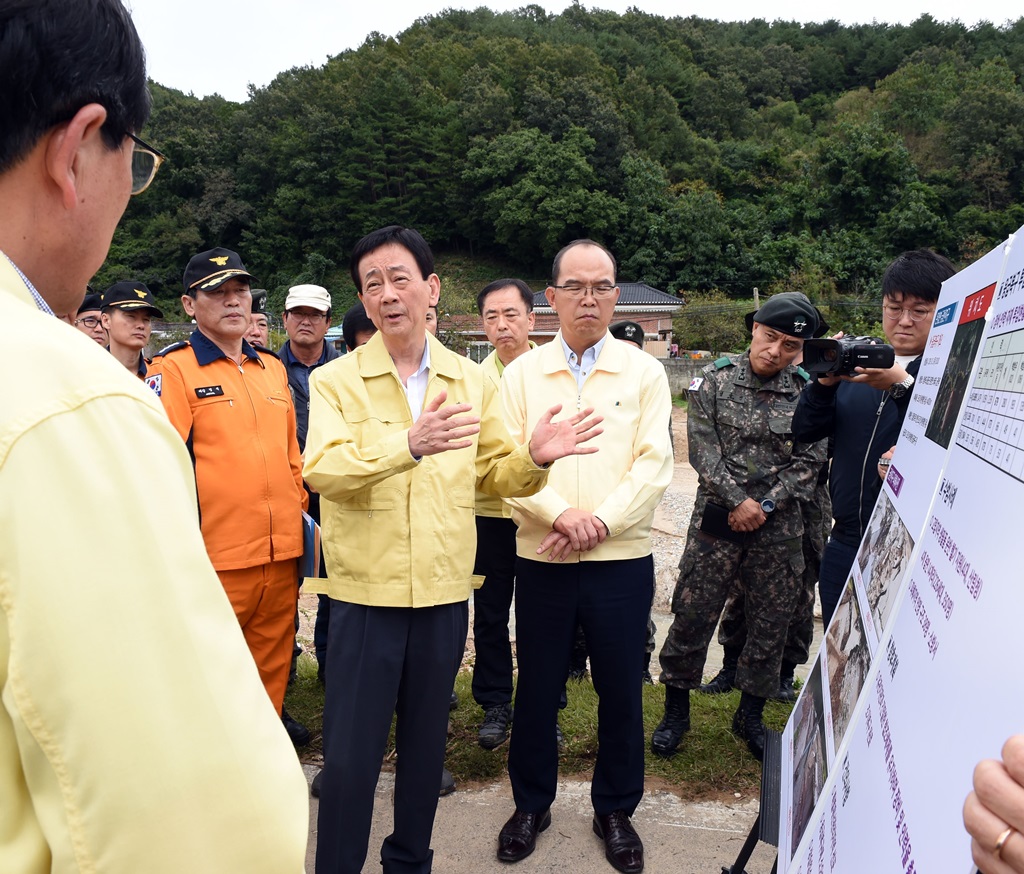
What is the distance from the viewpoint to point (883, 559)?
1.55m

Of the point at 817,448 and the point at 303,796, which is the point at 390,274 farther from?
the point at 817,448

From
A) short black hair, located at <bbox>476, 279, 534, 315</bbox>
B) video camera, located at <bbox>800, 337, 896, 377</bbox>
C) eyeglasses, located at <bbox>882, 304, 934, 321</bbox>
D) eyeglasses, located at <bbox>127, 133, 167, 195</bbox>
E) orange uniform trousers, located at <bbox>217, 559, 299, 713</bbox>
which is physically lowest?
orange uniform trousers, located at <bbox>217, 559, 299, 713</bbox>

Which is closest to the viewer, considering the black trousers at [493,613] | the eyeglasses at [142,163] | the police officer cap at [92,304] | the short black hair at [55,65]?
the short black hair at [55,65]

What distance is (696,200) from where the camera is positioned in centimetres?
4894

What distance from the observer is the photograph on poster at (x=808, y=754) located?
1.44m

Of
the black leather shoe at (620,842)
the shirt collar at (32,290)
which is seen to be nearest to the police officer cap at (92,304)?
the black leather shoe at (620,842)

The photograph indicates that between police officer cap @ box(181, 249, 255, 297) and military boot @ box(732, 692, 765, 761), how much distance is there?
2970 mm

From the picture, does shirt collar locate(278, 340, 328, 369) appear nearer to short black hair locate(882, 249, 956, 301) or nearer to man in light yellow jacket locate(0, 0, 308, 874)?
short black hair locate(882, 249, 956, 301)

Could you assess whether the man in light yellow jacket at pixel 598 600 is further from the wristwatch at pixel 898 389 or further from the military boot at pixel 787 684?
the military boot at pixel 787 684

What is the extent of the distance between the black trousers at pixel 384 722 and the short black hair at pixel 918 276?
6.65 feet

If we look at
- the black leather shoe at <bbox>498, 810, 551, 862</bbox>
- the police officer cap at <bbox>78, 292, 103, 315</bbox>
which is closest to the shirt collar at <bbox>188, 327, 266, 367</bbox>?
the police officer cap at <bbox>78, 292, 103, 315</bbox>

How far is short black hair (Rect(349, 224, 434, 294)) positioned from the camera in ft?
8.32

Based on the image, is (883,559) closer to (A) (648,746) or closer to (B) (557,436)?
(B) (557,436)

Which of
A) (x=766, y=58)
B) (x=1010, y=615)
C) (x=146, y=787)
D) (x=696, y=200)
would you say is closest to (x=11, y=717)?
(x=146, y=787)
